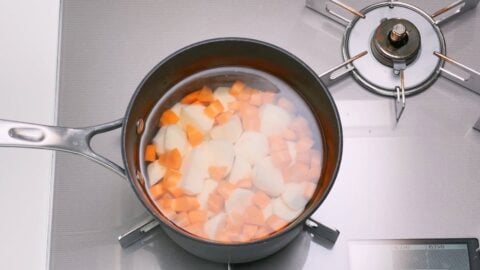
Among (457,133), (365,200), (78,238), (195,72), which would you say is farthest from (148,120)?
(457,133)

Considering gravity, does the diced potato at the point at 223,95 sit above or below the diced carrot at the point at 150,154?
above

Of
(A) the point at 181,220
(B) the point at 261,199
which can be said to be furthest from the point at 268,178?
(A) the point at 181,220

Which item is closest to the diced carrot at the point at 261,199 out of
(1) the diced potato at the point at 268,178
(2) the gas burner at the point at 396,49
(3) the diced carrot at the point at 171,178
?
(1) the diced potato at the point at 268,178

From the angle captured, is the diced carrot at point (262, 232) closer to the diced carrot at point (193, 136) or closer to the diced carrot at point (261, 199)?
the diced carrot at point (261, 199)

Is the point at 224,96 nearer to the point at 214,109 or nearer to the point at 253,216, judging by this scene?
the point at 214,109

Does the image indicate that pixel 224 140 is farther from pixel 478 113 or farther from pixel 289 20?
pixel 478 113

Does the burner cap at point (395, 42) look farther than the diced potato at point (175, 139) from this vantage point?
Yes

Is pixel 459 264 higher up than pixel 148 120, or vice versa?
pixel 148 120

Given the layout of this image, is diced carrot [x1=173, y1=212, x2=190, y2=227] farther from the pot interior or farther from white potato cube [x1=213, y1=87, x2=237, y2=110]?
white potato cube [x1=213, y1=87, x2=237, y2=110]
